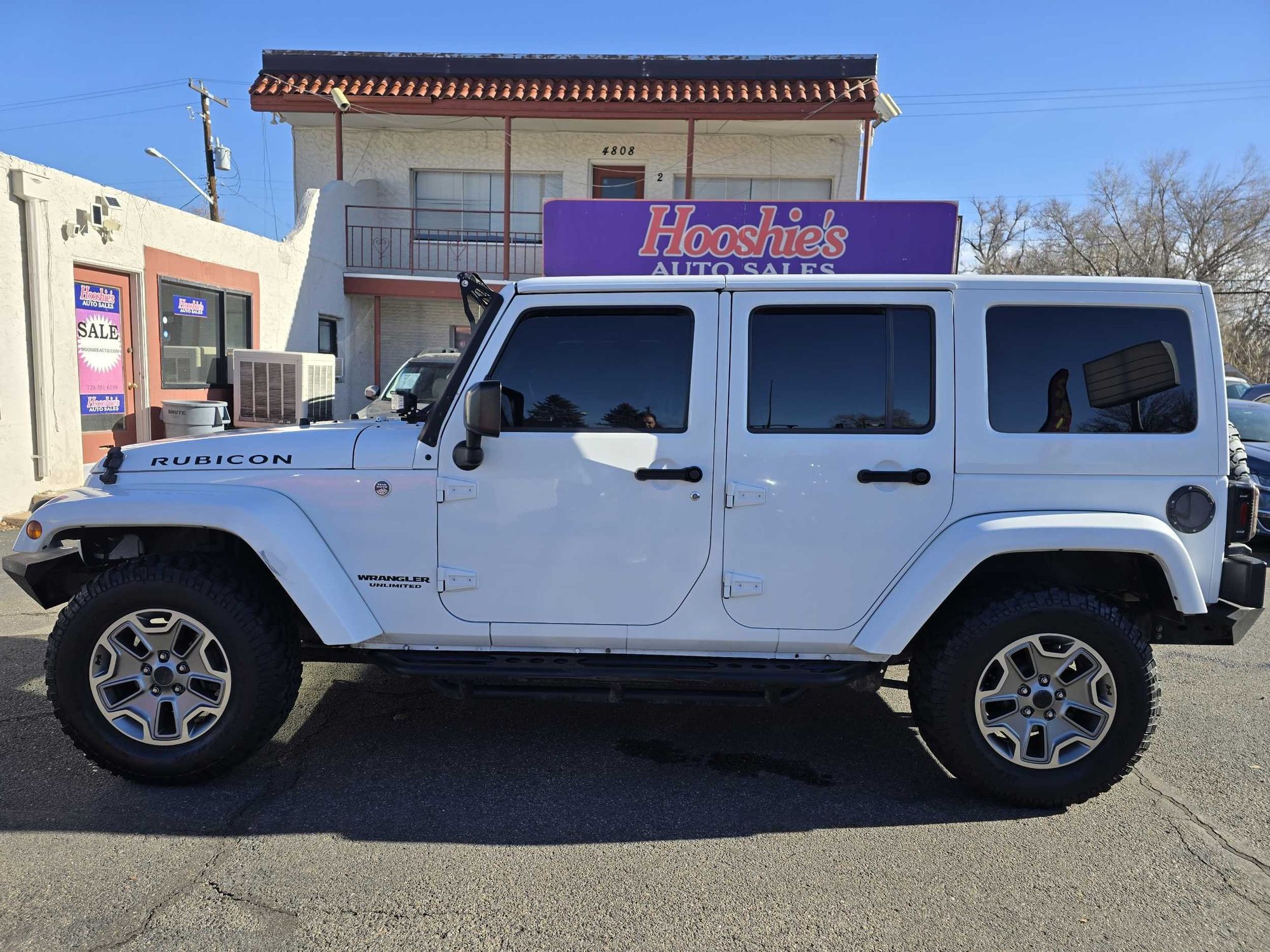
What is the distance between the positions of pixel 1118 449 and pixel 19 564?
4454 mm

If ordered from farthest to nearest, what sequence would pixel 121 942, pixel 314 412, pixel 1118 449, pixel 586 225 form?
pixel 314 412
pixel 586 225
pixel 1118 449
pixel 121 942

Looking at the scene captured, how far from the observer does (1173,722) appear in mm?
4312

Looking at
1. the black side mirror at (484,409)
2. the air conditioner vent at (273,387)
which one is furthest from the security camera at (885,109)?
the black side mirror at (484,409)

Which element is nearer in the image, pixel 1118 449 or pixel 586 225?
pixel 1118 449

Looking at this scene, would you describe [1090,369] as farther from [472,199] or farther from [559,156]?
[472,199]

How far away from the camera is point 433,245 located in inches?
640

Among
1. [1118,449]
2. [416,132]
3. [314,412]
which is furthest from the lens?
[416,132]

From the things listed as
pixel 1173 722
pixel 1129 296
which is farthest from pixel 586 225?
pixel 1173 722

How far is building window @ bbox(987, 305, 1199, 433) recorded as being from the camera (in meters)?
3.32

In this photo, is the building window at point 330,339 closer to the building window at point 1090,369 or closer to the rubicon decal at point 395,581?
the rubicon decal at point 395,581

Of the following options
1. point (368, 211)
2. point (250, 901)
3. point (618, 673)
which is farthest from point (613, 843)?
point (368, 211)

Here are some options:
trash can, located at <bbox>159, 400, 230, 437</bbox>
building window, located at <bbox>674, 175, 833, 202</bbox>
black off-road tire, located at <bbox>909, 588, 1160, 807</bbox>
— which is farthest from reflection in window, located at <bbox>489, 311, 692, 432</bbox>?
building window, located at <bbox>674, 175, 833, 202</bbox>

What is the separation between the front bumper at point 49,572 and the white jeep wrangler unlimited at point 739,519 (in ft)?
0.09

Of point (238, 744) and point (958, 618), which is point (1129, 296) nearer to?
point (958, 618)
